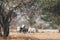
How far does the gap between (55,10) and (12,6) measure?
320 cm

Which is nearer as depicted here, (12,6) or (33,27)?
(12,6)

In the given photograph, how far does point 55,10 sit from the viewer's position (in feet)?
47.3

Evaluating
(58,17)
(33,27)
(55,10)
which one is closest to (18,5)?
(55,10)

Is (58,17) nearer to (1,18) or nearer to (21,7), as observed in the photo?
(21,7)

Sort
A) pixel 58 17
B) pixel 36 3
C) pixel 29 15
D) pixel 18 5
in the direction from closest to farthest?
pixel 18 5
pixel 36 3
pixel 29 15
pixel 58 17

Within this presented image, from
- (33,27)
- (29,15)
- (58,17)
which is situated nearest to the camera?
(29,15)

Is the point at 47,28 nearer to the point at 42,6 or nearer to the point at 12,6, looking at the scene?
the point at 42,6

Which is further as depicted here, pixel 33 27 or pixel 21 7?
pixel 33 27

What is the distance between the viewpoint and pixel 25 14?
14.2 m

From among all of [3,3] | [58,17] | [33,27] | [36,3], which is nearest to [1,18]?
[3,3]

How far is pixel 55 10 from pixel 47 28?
10.0m

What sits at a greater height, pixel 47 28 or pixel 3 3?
pixel 3 3

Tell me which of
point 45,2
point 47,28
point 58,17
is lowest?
point 47,28

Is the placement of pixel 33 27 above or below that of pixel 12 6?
below
